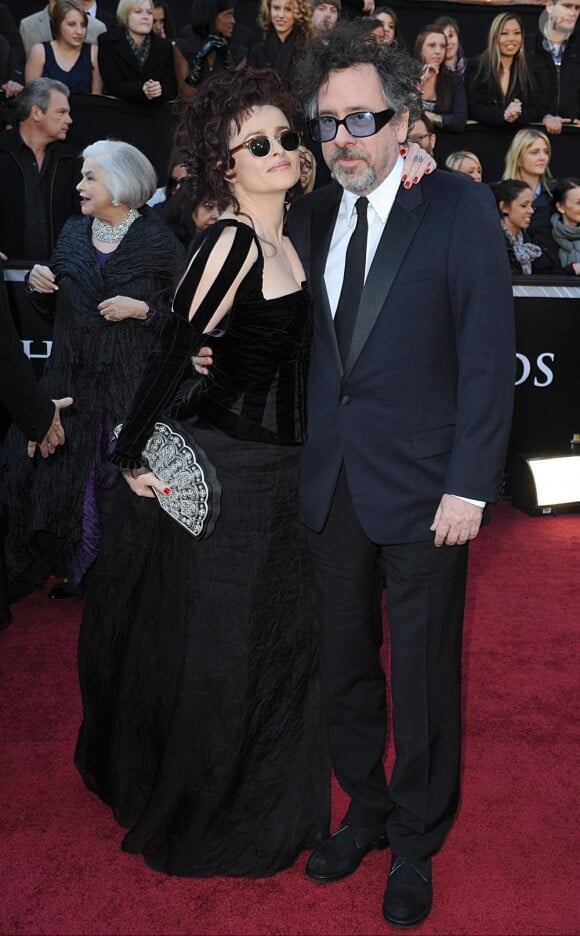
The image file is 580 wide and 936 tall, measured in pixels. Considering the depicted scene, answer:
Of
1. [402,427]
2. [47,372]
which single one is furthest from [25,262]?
[402,427]

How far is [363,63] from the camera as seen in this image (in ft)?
7.64

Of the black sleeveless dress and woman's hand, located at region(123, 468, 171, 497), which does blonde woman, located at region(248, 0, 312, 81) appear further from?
woman's hand, located at region(123, 468, 171, 497)

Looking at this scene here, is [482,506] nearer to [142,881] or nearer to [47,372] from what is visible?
[142,881]

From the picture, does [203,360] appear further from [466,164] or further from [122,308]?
[466,164]

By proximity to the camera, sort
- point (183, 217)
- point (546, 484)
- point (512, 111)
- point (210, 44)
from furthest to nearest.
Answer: point (512, 111) < point (210, 44) < point (546, 484) < point (183, 217)

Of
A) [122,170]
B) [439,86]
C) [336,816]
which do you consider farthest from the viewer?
[439,86]

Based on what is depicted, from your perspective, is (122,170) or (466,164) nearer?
(122,170)

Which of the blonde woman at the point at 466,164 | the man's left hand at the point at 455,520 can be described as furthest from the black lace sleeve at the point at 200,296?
the blonde woman at the point at 466,164

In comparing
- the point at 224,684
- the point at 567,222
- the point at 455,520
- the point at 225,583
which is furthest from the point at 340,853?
the point at 567,222

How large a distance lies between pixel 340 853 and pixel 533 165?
5226 mm

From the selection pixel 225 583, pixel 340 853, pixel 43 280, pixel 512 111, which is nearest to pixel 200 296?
pixel 225 583

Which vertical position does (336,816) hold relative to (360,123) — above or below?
below

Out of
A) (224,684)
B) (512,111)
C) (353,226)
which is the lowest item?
(224,684)

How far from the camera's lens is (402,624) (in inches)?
96.3
